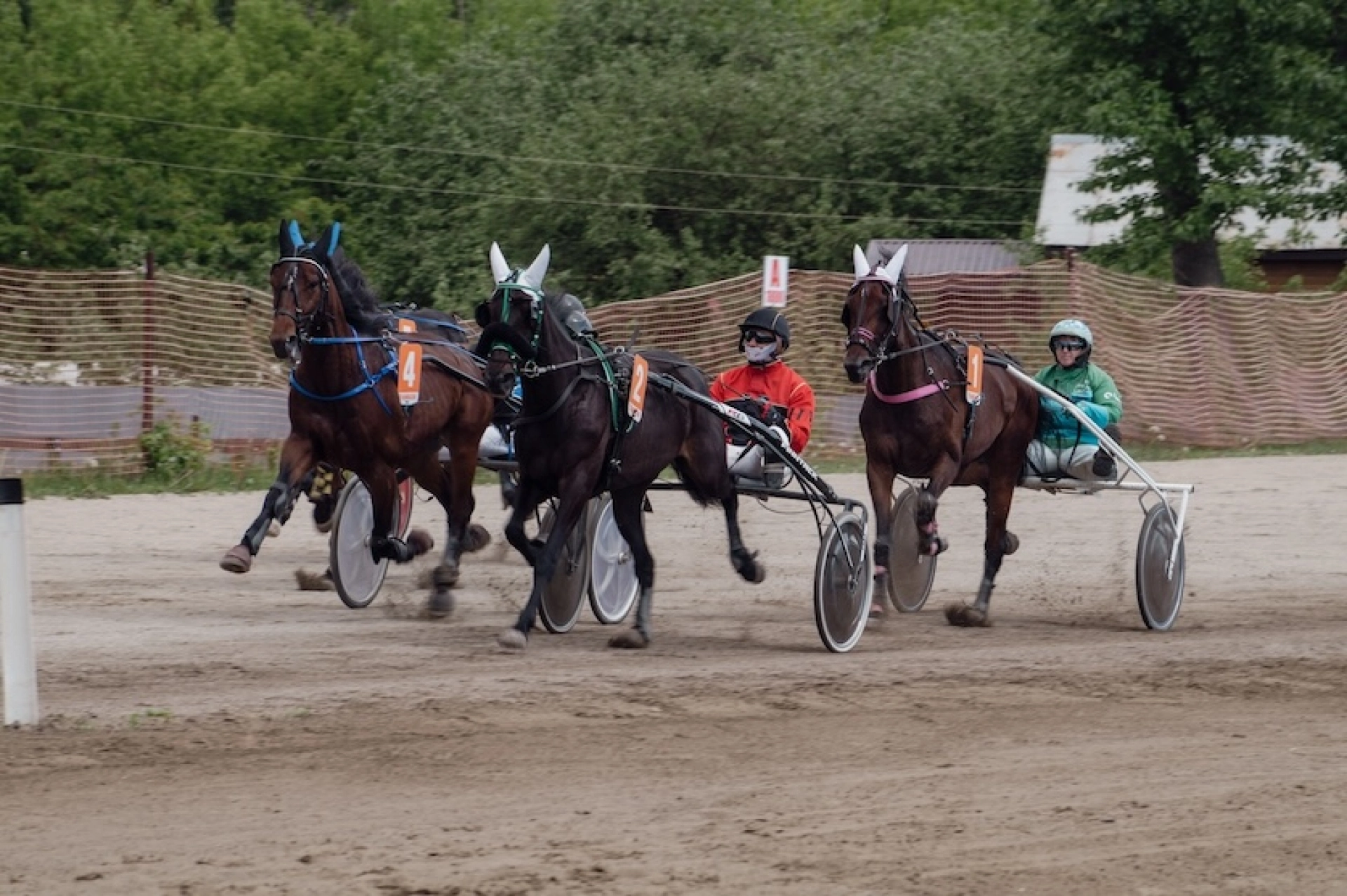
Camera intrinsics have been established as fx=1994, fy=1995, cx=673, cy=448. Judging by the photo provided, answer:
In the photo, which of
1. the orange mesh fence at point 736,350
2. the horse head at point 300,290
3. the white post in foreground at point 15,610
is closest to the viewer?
the white post in foreground at point 15,610

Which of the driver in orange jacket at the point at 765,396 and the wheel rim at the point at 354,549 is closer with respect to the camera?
the driver in orange jacket at the point at 765,396

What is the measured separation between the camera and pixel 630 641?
930 centimetres

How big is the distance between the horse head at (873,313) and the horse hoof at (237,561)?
2996 mm

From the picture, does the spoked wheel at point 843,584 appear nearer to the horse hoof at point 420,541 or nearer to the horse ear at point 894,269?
the horse ear at point 894,269

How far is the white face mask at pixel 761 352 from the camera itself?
10328mm

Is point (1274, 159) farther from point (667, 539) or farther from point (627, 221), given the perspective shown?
point (667, 539)

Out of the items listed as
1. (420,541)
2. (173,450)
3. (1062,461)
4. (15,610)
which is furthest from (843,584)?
(173,450)

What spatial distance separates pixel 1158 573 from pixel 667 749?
4.77m

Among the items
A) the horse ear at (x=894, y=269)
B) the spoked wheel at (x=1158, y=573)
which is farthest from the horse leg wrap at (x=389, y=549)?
the spoked wheel at (x=1158, y=573)

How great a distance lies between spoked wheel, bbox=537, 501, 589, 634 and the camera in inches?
387

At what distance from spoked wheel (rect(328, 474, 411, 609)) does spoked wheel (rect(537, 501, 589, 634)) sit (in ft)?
3.12

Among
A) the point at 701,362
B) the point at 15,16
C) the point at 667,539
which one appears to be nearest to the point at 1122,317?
the point at 701,362

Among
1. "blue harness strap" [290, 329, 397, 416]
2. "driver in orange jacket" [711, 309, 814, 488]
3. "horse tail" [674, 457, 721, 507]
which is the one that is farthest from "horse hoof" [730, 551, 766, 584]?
"blue harness strap" [290, 329, 397, 416]

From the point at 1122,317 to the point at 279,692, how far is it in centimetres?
1616
